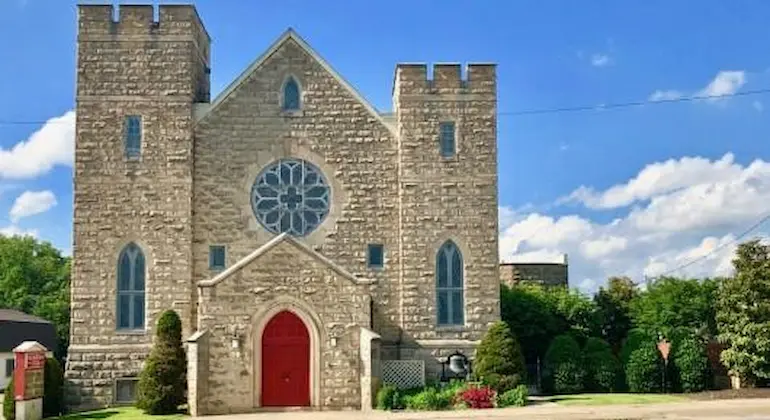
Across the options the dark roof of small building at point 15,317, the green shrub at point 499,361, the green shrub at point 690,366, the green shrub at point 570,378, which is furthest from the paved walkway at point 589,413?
the dark roof of small building at point 15,317

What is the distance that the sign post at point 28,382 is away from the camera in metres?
23.7

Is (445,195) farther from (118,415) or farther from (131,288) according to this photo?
(118,415)

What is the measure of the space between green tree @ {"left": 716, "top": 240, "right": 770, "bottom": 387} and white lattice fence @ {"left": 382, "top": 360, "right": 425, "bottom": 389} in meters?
9.47

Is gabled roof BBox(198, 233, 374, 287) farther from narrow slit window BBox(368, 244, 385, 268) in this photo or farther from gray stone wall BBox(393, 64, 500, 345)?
gray stone wall BBox(393, 64, 500, 345)

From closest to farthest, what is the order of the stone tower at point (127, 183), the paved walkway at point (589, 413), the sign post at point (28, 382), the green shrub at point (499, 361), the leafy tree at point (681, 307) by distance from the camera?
the paved walkway at point (589, 413) < the sign post at point (28, 382) < the green shrub at point (499, 361) < the stone tower at point (127, 183) < the leafy tree at point (681, 307)

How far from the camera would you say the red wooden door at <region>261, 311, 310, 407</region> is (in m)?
24.3

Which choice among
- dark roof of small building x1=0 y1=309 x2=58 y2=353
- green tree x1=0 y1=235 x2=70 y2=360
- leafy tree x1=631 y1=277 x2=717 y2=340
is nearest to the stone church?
leafy tree x1=631 y1=277 x2=717 y2=340

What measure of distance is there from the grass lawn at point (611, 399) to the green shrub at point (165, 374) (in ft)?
32.2

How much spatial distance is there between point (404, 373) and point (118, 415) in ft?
24.7

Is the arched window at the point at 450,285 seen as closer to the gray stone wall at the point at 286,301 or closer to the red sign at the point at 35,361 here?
the gray stone wall at the point at 286,301

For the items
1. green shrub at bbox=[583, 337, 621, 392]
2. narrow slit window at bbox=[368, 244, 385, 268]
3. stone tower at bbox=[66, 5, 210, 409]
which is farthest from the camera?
green shrub at bbox=[583, 337, 621, 392]

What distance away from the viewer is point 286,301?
24.2 metres

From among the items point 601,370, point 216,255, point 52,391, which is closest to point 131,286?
point 216,255

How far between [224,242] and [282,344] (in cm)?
406
